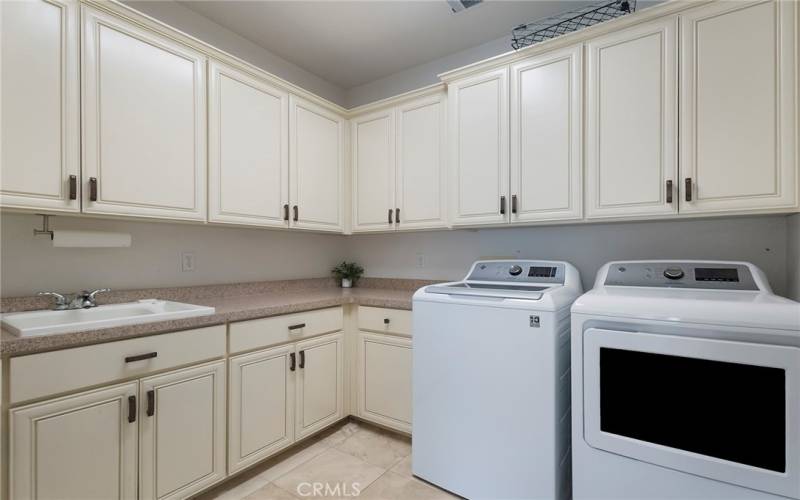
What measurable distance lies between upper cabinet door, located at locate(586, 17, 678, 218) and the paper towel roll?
90.8 inches

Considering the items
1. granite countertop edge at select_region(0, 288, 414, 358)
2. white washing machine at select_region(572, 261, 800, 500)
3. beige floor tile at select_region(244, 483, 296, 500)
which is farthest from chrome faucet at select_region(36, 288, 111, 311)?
white washing machine at select_region(572, 261, 800, 500)

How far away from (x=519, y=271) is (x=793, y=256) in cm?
116

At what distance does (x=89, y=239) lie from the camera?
1.66 meters

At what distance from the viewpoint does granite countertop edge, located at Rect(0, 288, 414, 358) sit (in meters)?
1.22

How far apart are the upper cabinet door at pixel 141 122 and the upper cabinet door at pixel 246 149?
0.25 feet

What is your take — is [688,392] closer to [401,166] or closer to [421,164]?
[421,164]

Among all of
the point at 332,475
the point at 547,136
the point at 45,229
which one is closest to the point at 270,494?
the point at 332,475

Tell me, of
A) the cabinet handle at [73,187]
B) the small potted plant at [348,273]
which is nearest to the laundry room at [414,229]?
the cabinet handle at [73,187]

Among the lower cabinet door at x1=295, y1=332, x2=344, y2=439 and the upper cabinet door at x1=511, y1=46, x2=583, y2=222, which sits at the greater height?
the upper cabinet door at x1=511, y1=46, x2=583, y2=222

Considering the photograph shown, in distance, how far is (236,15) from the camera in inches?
89.0

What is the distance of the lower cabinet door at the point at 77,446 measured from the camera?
3.99ft

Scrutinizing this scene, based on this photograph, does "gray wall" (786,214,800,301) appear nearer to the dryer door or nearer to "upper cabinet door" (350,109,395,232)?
the dryer door

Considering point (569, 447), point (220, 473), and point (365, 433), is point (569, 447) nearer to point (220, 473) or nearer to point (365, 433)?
point (365, 433)

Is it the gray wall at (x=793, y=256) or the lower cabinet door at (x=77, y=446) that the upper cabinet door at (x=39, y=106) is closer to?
the lower cabinet door at (x=77, y=446)
